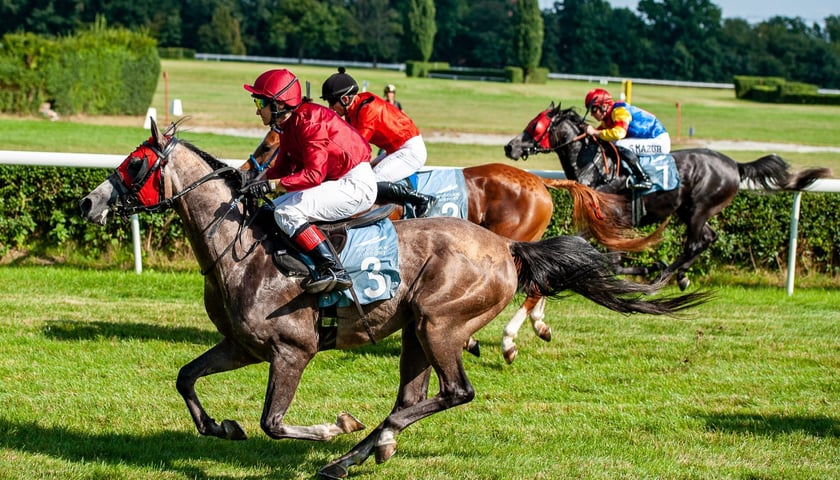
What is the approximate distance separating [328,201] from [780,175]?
6.28 meters

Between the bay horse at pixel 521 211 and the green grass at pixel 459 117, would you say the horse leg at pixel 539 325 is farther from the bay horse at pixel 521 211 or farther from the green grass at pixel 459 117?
the green grass at pixel 459 117

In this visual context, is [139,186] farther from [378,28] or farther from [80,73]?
[378,28]

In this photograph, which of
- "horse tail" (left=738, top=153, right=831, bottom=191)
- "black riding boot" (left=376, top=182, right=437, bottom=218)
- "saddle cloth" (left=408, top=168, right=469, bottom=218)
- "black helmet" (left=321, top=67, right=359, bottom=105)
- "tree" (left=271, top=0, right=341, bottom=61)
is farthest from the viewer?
"tree" (left=271, top=0, right=341, bottom=61)

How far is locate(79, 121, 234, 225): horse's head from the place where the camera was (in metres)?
4.90

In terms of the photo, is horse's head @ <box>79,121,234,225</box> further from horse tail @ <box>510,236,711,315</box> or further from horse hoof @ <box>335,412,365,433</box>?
horse tail @ <box>510,236,711,315</box>

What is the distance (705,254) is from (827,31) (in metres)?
93.3

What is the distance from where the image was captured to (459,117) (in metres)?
35.2

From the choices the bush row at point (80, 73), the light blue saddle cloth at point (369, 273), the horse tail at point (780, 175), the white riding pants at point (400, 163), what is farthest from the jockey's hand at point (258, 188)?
the bush row at point (80, 73)

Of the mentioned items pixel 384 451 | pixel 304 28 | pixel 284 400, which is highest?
pixel 304 28

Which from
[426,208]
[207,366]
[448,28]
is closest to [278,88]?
[207,366]

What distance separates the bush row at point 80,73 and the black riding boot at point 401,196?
19952 mm

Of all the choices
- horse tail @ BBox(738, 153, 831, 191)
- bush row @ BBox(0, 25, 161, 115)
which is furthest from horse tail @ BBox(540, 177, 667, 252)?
bush row @ BBox(0, 25, 161, 115)

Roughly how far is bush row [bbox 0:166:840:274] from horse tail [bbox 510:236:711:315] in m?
4.74

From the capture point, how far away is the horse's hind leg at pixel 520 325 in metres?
7.37
